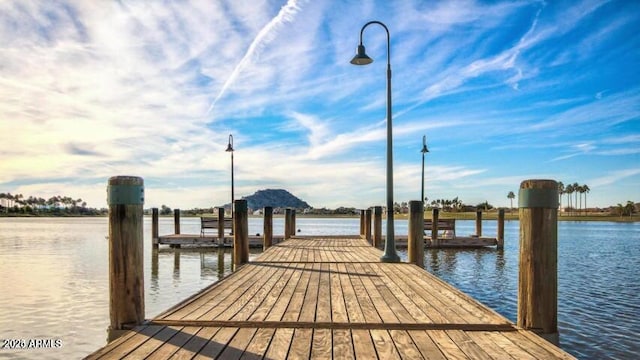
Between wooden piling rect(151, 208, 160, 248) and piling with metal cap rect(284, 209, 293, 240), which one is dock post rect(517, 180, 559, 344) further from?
wooden piling rect(151, 208, 160, 248)

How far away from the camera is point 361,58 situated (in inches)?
447

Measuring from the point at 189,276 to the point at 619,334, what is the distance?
43.0 ft

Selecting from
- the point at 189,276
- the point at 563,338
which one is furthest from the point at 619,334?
the point at 189,276

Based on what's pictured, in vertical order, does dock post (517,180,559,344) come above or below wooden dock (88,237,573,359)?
above

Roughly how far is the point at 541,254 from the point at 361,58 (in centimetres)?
799

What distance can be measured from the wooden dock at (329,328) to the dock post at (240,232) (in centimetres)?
356

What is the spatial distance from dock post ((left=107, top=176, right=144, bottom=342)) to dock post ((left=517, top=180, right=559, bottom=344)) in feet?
11.9

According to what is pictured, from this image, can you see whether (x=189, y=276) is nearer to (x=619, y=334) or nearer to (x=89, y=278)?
(x=89, y=278)

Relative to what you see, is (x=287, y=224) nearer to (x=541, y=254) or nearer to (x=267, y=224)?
(x=267, y=224)

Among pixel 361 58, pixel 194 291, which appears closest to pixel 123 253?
pixel 361 58

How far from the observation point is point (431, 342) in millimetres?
4008

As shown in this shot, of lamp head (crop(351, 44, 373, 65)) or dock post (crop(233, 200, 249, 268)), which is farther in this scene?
lamp head (crop(351, 44, 373, 65))

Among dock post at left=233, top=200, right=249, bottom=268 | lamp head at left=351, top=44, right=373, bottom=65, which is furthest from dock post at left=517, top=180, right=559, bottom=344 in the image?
lamp head at left=351, top=44, right=373, bottom=65

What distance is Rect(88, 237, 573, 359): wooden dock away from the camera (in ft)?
12.2
